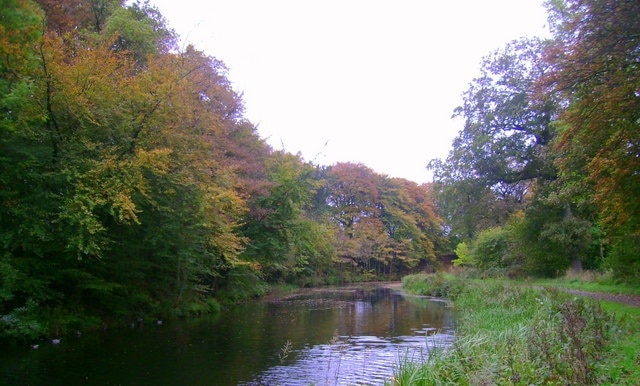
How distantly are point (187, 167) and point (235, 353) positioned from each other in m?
7.07

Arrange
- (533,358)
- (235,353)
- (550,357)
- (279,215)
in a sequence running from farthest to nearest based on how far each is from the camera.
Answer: (279,215) → (235,353) → (533,358) → (550,357)

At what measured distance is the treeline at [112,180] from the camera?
12.6 meters

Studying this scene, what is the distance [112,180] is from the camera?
13.5 meters

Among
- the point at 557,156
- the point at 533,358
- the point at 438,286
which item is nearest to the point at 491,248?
the point at 438,286

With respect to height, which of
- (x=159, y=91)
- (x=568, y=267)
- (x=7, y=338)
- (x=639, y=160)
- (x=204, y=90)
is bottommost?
(x=7, y=338)

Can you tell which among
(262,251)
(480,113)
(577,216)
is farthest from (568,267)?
(262,251)

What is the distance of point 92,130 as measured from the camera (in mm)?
14398

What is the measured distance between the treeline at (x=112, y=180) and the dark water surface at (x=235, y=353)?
178cm

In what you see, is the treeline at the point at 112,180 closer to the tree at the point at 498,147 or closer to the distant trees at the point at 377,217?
the tree at the point at 498,147

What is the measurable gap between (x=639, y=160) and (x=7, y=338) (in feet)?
54.4

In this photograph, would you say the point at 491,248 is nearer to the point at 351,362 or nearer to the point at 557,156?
the point at 557,156

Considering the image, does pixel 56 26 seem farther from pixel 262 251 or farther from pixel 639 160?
pixel 639 160

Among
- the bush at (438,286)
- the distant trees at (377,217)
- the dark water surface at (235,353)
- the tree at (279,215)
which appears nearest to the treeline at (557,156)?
the bush at (438,286)

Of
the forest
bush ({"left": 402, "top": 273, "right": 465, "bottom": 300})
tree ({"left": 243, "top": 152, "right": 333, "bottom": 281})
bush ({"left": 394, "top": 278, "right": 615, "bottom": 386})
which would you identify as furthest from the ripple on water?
bush ({"left": 402, "top": 273, "right": 465, "bottom": 300})
